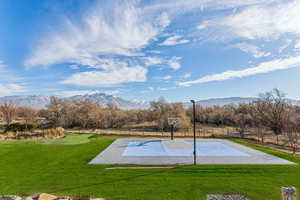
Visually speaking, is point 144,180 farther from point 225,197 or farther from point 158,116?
point 158,116

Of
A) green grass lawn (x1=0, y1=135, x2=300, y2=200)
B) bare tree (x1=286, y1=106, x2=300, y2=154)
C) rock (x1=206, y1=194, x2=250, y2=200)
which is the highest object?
bare tree (x1=286, y1=106, x2=300, y2=154)

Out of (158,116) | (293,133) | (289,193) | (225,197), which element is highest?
(158,116)

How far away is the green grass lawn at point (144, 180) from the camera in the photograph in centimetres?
574

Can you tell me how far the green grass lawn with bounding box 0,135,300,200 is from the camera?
18.8 feet

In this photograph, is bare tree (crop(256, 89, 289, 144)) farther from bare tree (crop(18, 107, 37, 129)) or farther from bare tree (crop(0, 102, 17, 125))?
bare tree (crop(0, 102, 17, 125))

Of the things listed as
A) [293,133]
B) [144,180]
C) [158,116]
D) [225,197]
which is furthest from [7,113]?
[293,133]

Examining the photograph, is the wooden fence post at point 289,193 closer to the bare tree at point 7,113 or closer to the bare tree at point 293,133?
the bare tree at point 293,133

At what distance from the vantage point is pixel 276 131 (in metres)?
27.7

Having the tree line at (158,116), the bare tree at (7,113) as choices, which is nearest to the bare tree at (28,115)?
the tree line at (158,116)

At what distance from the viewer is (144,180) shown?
685 cm

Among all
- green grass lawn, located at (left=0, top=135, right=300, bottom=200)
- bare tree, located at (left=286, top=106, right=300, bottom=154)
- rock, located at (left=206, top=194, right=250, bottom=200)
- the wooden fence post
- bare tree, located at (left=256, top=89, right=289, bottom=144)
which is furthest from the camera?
bare tree, located at (left=256, top=89, right=289, bottom=144)

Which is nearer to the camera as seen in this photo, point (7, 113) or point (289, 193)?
point (289, 193)

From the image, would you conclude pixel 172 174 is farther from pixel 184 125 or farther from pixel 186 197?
pixel 184 125

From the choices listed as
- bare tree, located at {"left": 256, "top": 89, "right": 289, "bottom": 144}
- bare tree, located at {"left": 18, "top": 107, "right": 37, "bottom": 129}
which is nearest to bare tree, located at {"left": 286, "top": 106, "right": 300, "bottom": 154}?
bare tree, located at {"left": 256, "top": 89, "right": 289, "bottom": 144}
